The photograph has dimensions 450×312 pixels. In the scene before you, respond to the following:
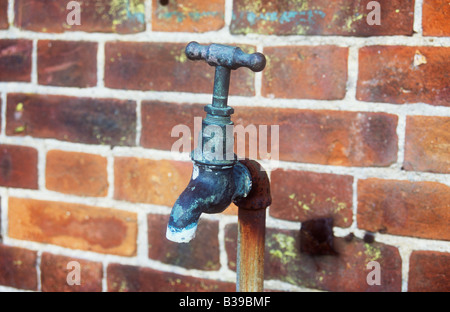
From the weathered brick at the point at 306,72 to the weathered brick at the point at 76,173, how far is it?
308 millimetres

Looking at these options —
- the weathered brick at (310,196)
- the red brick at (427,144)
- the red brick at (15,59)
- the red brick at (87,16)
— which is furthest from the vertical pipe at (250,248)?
the red brick at (15,59)

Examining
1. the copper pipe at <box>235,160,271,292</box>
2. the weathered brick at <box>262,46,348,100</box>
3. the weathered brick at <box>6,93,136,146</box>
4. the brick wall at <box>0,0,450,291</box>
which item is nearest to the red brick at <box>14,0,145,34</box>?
the brick wall at <box>0,0,450,291</box>

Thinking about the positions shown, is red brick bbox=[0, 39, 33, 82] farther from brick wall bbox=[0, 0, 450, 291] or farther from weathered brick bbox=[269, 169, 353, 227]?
weathered brick bbox=[269, 169, 353, 227]

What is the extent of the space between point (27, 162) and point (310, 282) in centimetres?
52

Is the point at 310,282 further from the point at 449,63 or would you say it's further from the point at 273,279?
the point at 449,63

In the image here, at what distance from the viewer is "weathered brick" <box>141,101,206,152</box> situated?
0.74 metres

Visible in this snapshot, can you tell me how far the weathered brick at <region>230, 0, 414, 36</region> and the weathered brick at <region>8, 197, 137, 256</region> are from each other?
0.37 m

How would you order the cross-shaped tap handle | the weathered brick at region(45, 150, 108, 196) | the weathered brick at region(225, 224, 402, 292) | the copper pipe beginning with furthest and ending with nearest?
the weathered brick at region(45, 150, 108, 196) < the weathered brick at region(225, 224, 402, 292) < the copper pipe < the cross-shaped tap handle

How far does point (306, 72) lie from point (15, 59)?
1.62 feet

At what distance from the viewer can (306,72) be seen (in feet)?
2.25

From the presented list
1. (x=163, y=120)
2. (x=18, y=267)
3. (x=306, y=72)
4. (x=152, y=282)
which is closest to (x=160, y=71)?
(x=163, y=120)

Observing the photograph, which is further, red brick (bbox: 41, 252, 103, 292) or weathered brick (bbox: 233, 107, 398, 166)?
red brick (bbox: 41, 252, 103, 292)

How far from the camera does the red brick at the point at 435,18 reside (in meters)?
0.63

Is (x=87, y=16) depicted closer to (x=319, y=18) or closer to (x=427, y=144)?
(x=319, y=18)
